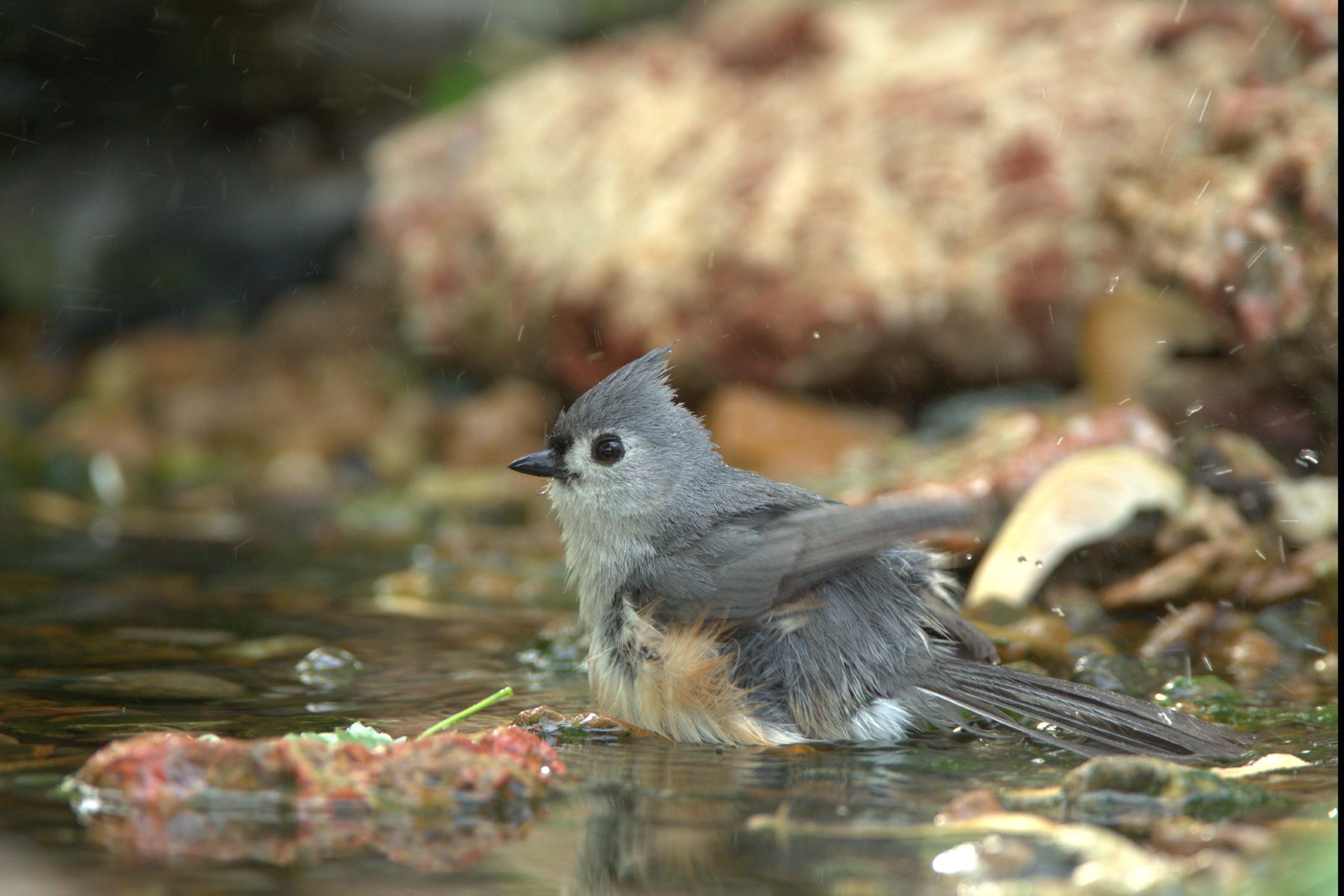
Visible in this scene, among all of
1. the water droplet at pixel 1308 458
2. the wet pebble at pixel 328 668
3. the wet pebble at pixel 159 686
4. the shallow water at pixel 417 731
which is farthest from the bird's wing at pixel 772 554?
the water droplet at pixel 1308 458

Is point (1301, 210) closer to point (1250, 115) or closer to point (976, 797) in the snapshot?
point (1250, 115)

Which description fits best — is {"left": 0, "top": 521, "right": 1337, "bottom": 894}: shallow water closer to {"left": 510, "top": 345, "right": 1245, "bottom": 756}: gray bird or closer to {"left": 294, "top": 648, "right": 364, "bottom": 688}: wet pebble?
{"left": 294, "top": 648, "right": 364, "bottom": 688}: wet pebble

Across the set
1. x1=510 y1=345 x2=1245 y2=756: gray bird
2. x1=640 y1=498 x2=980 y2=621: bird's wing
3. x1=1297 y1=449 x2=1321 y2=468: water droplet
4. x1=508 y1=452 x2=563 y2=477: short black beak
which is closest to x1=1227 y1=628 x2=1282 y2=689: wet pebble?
x1=510 y1=345 x2=1245 y2=756: gray bird

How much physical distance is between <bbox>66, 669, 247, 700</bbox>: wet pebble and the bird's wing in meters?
1.26

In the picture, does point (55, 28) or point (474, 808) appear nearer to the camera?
point (474, 808)

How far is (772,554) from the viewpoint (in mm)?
3230

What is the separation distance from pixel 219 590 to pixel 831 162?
4542 millimetres

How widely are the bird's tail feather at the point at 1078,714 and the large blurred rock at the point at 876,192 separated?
2558mm

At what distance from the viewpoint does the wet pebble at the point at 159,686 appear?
3.54m

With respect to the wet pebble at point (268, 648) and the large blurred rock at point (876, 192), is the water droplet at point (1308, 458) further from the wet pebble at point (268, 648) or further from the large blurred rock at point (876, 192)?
the wet pebble at point (268, 648)

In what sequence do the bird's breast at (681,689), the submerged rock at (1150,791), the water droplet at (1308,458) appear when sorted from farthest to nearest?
the water droplet at (1308,458)
the bird's breast at (681,689)
the submerged rock at (1150,791)

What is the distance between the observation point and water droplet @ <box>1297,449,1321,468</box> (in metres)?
4.91

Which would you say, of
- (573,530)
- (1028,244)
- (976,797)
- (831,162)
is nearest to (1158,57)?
(1028,244)

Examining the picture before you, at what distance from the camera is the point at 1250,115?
5.46 metres
